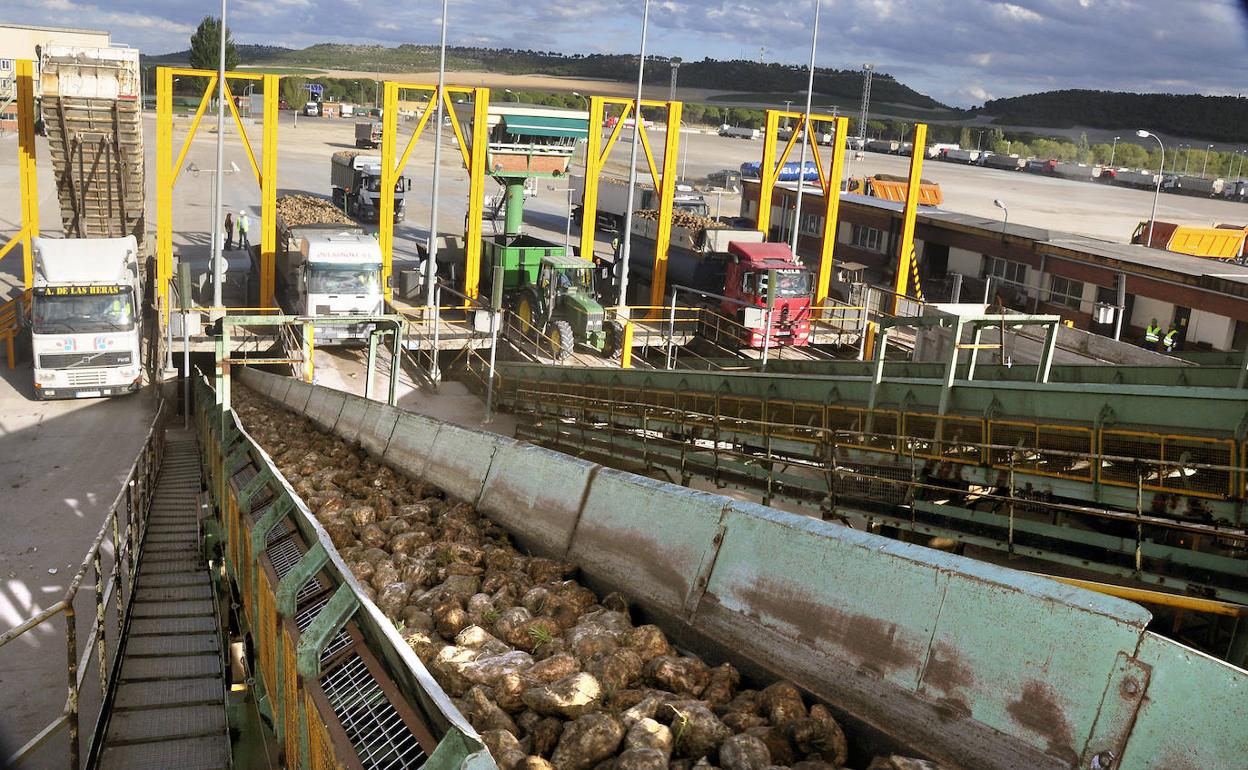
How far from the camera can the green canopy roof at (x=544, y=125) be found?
92.9 ft

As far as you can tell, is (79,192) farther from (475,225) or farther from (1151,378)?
(1151,378)

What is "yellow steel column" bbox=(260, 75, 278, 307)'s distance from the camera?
24219 millimetres

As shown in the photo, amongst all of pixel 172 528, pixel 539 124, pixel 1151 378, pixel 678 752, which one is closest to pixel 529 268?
pixel 539 124

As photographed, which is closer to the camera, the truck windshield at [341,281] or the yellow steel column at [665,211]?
the truck windshield at [341,281]

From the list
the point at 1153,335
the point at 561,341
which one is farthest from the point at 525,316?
the point at 1153,335

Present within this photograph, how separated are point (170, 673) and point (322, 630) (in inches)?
166

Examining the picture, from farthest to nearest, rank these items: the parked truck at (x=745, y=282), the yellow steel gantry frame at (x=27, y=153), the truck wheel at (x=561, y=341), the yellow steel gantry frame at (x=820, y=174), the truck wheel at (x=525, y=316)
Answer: the yellow steel gantry frame at (x=820, y=174) < the parked truck at (x=745, y=282) < the truck wheel at (x=525, y=316) < the truck wheel at (x=561, y=341) < the yellow steel gantry frame at (x=27, y=153)

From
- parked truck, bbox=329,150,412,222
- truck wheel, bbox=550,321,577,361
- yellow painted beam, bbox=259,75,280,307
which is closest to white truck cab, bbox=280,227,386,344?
yellow painted beam, bbox=259,75,280,307

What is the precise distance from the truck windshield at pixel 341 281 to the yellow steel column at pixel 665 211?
8.51 m

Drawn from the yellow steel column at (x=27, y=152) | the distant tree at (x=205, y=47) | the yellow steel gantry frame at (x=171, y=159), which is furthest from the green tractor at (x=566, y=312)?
the distant tree at (x=205, y=47)

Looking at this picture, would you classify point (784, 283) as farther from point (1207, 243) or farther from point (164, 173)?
point (1207, 243)

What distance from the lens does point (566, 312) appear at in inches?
1008

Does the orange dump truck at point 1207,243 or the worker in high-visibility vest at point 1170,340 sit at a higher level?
the orange dump truck at point 1207,243

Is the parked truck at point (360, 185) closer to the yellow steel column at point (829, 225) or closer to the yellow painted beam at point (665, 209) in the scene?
the yellow painted beam at point (665, 209)
